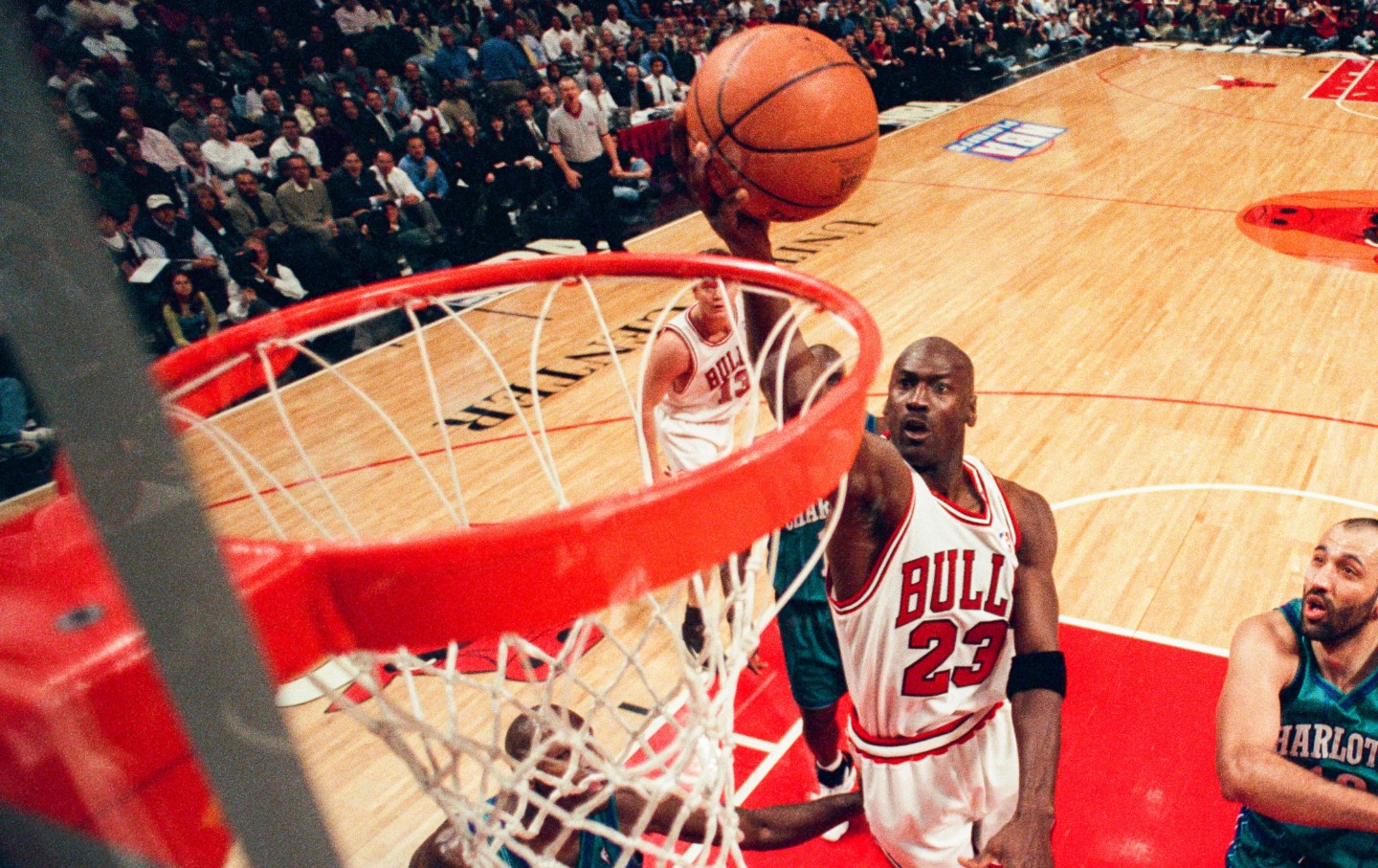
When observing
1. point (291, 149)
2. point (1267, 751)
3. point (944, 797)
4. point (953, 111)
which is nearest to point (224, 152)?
point (291, 149)

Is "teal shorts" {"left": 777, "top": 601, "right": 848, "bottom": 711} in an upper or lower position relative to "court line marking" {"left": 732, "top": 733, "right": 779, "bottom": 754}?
upper

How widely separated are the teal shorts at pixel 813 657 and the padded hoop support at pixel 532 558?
1764 millimetres

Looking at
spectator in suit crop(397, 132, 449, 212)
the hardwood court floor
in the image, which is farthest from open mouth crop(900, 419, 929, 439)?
spectator in suit crop(397, 132, 449, 212)

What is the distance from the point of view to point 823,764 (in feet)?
10.8

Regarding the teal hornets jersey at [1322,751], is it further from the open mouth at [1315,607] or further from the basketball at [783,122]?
the basketball at [783,122]

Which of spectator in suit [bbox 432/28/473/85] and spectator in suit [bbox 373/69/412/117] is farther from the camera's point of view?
spectator in suit [bbox 432/28/473/85]

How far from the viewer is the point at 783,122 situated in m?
2.09

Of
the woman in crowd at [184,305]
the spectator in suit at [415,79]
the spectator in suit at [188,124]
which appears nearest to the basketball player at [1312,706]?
the woman in crowd at [184,305]

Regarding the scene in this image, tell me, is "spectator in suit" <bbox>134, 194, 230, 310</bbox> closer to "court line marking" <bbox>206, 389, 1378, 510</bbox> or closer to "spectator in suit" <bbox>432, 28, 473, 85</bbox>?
"court line marking" <bbox>206, 389, 1378, 510</bbox>

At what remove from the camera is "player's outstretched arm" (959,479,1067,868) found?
2025 millimetres

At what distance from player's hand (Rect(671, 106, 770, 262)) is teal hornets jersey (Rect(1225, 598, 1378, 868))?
1.64m

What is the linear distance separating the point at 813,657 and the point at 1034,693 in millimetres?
958

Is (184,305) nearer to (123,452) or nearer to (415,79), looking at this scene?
(415,79)

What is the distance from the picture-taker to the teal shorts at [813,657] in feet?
10.3
